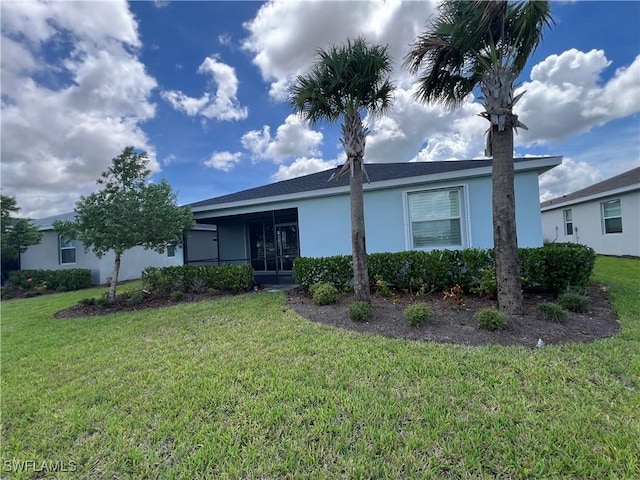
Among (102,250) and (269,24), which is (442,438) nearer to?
(102,250)

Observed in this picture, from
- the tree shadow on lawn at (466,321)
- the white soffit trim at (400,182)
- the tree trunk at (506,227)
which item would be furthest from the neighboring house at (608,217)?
the tree trunk at (506,227)

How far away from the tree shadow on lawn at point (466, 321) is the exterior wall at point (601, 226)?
9.27 m

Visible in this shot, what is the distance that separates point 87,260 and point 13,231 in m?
3.06

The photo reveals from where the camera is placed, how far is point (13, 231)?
1308 cm

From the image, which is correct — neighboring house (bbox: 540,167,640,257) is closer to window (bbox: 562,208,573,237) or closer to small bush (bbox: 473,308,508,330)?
window (bbox: 562,208,573,237)

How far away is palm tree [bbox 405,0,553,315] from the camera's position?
4863 millimetres

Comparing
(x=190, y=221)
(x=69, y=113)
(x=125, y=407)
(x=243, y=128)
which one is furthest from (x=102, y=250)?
(x=243, y=128)

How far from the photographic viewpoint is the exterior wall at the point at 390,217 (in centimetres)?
731

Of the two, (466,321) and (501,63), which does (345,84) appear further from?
(466,321)

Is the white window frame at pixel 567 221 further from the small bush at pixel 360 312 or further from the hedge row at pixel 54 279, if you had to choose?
the hedge row at pixel 54 279

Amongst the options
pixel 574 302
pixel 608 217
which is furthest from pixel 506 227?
pixel 608 217

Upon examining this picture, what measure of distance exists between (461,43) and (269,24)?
5.98 m

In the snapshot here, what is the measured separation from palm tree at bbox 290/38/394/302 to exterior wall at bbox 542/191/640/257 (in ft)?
47.1

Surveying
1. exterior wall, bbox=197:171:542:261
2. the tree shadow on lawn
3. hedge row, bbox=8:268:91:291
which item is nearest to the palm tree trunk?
the tree shadow on lawn
